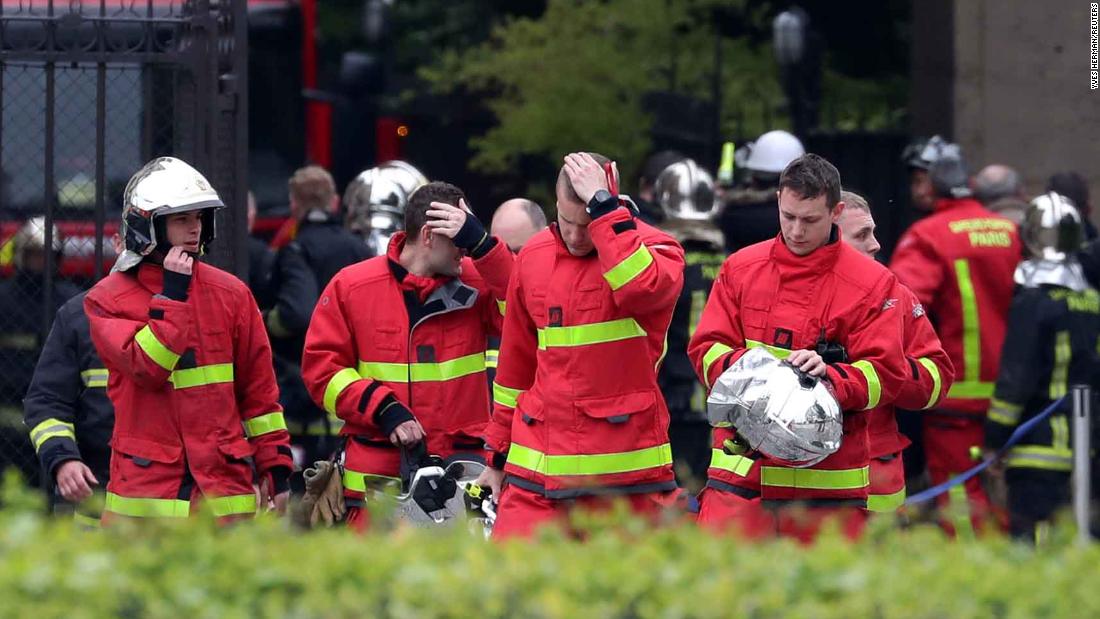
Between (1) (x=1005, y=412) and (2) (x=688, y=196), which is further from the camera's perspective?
(2) (x=688, y=196)

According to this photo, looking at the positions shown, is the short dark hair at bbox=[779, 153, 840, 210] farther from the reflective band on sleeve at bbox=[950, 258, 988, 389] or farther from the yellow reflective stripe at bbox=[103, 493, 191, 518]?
the reflective band on sleeve at bbox=[950, 258, 988, 389]

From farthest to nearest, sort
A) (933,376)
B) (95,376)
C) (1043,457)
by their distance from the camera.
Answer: (1043,457), (95,376), (933,376)

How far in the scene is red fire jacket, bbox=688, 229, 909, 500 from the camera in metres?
6.07

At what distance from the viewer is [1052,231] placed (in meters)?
8.59

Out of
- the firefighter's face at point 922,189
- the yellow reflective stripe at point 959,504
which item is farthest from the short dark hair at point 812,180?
the firefighter's face at point 922,189

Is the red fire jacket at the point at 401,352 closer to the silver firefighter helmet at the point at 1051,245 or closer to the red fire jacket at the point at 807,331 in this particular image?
the red fire jacket at the point at 807,331

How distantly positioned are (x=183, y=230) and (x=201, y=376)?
483 mm

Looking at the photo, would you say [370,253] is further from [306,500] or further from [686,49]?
[686,49]

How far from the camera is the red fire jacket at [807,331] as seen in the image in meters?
6.07

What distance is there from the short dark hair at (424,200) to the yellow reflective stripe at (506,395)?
2.43ft

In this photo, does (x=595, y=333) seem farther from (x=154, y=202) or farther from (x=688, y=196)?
(x=688, y=196)

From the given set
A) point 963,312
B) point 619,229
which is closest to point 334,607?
point 619,229

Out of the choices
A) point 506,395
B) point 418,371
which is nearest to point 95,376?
point 418,371

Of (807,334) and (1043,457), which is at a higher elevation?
(807,334)
